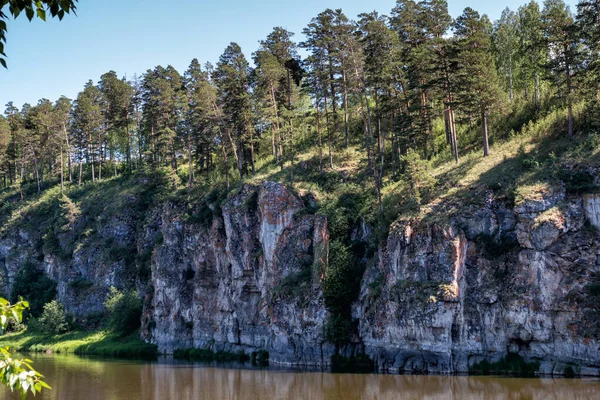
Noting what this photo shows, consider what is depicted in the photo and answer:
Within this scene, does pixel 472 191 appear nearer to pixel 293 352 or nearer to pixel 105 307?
pixel 293 352

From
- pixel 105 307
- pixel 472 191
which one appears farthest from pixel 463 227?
pixel 105 307

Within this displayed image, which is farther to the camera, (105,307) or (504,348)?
(105,307)

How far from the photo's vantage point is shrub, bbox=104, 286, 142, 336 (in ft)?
181

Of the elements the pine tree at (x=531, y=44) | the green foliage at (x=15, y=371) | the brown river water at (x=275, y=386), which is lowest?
the brown river water at (x=275, y=386)

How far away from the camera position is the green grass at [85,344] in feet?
168

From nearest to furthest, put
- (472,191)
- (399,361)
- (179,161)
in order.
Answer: (399,361), (472,191), (179,161)

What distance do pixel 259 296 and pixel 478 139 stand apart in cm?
2479

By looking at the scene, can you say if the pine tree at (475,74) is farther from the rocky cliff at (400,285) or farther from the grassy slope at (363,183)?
the rocky cliff at (400,285)

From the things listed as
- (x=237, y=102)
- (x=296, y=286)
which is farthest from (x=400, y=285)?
(x=237, y=102)

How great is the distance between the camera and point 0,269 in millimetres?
71312

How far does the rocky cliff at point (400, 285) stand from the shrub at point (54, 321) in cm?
1073

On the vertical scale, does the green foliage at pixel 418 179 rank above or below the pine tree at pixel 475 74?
below

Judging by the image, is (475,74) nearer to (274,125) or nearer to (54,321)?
(274,125)

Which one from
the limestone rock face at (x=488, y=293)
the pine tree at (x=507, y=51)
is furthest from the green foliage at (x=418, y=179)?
the pine tree at (x=507, y=51)
